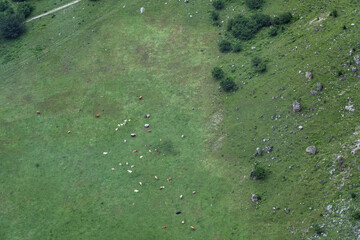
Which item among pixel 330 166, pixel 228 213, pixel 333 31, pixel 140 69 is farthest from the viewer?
pixel 140 69

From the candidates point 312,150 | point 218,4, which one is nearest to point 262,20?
point 218,4

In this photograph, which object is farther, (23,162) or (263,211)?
(23,162)

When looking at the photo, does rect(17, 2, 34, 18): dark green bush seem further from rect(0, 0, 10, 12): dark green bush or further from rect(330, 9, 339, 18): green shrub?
rect(330, 9, 339, 18): green shrub

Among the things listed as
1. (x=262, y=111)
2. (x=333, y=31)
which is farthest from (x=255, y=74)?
(x=333, y=31)

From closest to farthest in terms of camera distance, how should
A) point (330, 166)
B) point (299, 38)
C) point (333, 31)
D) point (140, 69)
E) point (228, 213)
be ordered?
point (330, 166), point (228, 213), point (333, 31), point (299, 38), point (140, 69)

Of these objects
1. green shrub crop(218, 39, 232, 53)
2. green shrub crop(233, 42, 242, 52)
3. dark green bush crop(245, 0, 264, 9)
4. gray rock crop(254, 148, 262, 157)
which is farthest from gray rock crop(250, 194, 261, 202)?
dark green bush crop(245, 0, 264, 9)

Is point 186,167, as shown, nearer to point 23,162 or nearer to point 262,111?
point 262,111

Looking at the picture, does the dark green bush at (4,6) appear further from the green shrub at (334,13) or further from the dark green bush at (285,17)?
the green shrub at (334,13)
